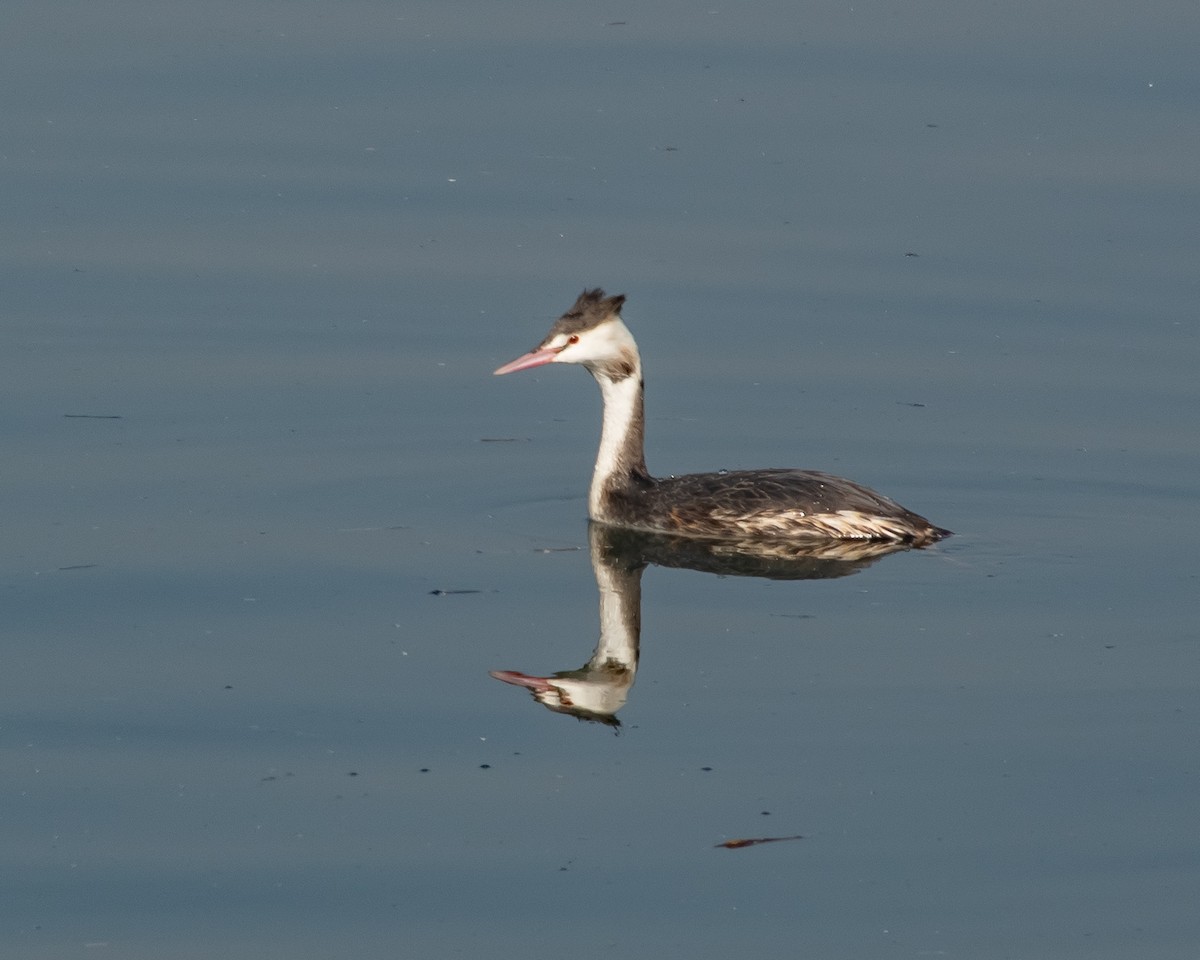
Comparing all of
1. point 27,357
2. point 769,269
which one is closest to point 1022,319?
point 769,269

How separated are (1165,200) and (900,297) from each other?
2561 millimetres

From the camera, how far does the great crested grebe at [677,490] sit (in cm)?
1177

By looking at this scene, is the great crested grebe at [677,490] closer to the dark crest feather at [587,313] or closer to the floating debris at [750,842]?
the dark crest feather at [587,313]

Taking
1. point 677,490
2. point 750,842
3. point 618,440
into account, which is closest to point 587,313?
point 618,440

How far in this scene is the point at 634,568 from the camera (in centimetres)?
1163

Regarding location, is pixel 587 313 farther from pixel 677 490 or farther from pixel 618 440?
pixel 677 490

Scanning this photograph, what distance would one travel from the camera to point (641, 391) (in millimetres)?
12562

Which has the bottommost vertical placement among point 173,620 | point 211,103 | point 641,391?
point 173,620

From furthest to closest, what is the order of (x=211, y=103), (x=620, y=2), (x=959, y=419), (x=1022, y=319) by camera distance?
1. (x=620, y=2)
2. (x=211, y=103)
3. (x=1022, y=319)
4. (x=959, y=419)

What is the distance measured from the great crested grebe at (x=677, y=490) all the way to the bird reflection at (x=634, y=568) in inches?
2.9

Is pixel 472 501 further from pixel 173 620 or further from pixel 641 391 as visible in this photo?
pixel 173 620

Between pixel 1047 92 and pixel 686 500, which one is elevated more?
pixel 1047 92

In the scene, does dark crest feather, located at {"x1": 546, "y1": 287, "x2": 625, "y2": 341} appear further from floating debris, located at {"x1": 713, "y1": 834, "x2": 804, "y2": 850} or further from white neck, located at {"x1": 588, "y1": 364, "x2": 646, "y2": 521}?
floating debris, located at {"x1": 713, "y1": 834, "x2": 804, "y2": 850}

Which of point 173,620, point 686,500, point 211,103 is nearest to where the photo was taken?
point 173,620
